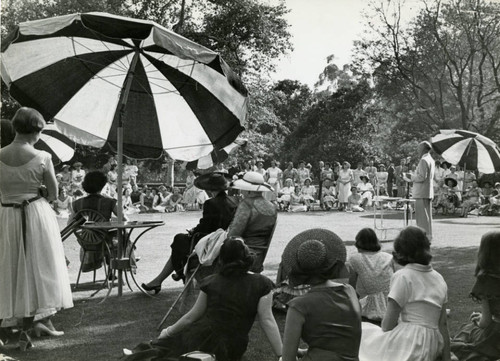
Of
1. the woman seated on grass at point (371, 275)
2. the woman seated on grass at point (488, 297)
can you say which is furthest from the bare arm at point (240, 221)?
the woman seated on grass at point (488, 297)

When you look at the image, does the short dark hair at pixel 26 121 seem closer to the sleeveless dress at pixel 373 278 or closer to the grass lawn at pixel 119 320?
the grass lawn at pixel 119 320

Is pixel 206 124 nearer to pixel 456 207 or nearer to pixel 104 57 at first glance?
pixel 104 57

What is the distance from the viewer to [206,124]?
771cm

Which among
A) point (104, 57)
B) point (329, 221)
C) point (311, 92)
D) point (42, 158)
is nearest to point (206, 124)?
point (104, 57)

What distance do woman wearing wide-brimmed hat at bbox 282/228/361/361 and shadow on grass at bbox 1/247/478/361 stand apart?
1750 millimetres

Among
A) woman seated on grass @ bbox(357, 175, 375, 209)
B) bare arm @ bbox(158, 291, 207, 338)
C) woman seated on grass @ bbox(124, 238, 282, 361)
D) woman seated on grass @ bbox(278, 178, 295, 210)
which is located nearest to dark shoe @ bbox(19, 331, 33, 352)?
woman seated on grass @ bbox(124, 238, 282, 361)

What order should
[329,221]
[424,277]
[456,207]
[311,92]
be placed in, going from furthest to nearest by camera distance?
[311,92]
[456,207]
[329,221]
[424,277]

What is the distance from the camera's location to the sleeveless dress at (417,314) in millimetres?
3900

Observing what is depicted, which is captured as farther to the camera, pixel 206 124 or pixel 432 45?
pixel 432 45

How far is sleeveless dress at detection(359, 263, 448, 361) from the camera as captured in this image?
3900 mm

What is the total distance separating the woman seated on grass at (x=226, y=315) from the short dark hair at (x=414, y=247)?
99 cm

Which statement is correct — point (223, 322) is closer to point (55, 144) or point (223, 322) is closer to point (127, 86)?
point (127, 86)

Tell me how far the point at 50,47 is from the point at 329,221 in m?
11.2

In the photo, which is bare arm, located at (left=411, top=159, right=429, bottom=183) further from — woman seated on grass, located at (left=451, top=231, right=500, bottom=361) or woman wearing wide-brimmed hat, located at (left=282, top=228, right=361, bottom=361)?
woman wearing wide-brimmed hat, located at (left=282, top=228, right=361, bottom=361)
